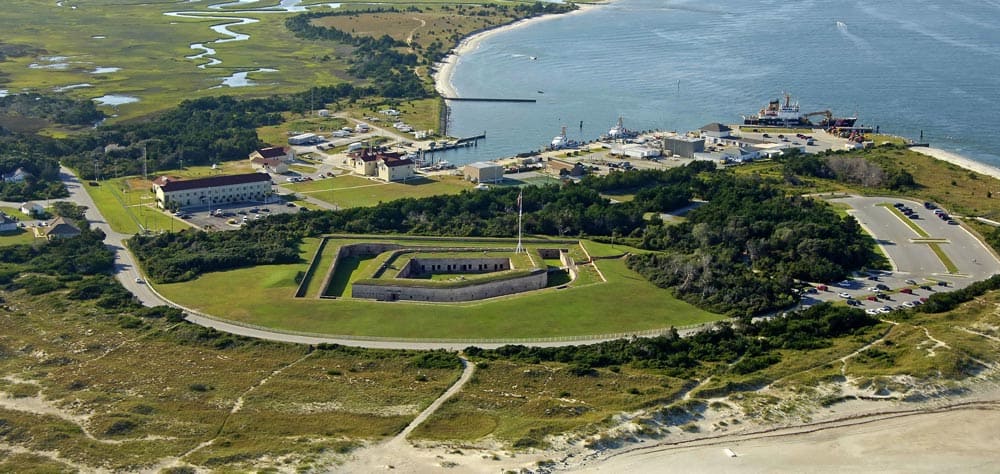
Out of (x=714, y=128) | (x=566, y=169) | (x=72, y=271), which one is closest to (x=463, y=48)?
(x=714, y=128)

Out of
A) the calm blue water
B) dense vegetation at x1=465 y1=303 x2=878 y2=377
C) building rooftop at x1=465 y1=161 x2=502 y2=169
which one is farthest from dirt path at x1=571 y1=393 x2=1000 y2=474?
the calm blue water

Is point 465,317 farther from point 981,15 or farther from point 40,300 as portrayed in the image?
point 981,15

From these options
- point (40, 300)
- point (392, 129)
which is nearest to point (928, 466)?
point (40, 300)

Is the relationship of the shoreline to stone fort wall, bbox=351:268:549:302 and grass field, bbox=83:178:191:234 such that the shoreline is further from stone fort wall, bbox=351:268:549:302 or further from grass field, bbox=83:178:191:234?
stone fort wall, bbox=351:268:549:302

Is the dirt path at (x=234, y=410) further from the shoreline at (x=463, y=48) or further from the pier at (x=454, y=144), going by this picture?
the shoreline at (x=463, y=48)

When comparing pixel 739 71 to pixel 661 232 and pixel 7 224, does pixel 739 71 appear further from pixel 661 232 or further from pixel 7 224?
pixel 7 224

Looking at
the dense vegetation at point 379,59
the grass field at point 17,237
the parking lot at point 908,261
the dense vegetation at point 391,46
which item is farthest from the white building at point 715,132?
the grass field at point 17,237
